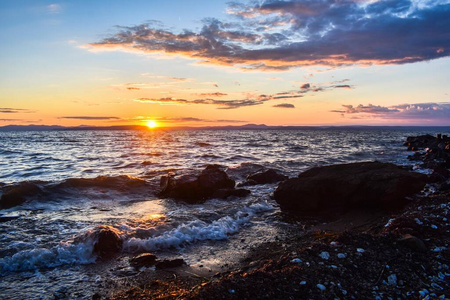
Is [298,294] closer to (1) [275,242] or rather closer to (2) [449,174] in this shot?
(1) [275,242]

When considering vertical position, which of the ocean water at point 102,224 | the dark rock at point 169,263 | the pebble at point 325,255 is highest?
the pebble at point 325,255

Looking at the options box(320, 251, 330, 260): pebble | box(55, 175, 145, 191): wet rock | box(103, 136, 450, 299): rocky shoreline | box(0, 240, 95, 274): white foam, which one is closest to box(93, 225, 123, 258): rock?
box(0, 240, 95, 274): white foam

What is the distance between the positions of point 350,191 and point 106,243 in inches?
347

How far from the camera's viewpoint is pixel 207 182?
15219 millimetres

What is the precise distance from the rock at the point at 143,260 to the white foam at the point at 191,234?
78 cm

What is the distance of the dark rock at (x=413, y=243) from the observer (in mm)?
5957

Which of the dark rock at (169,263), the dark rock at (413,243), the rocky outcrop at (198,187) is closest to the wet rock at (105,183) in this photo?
the rocky outcrop at (198,187)

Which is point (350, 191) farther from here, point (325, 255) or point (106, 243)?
point (106, 243)

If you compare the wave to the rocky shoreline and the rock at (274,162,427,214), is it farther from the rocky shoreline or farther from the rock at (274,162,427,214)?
the rocky shoreline

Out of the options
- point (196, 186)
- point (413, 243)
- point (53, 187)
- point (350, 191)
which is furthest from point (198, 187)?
point (413, 243)

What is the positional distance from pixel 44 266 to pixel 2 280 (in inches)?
31.7

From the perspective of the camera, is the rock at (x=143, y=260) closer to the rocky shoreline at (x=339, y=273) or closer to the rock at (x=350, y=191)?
the rocky shoreline at (x=339, y=273)

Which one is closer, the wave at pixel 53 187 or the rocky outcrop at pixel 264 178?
the wave at pixel 53 187

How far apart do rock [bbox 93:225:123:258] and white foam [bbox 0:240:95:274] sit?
0.17 metres
